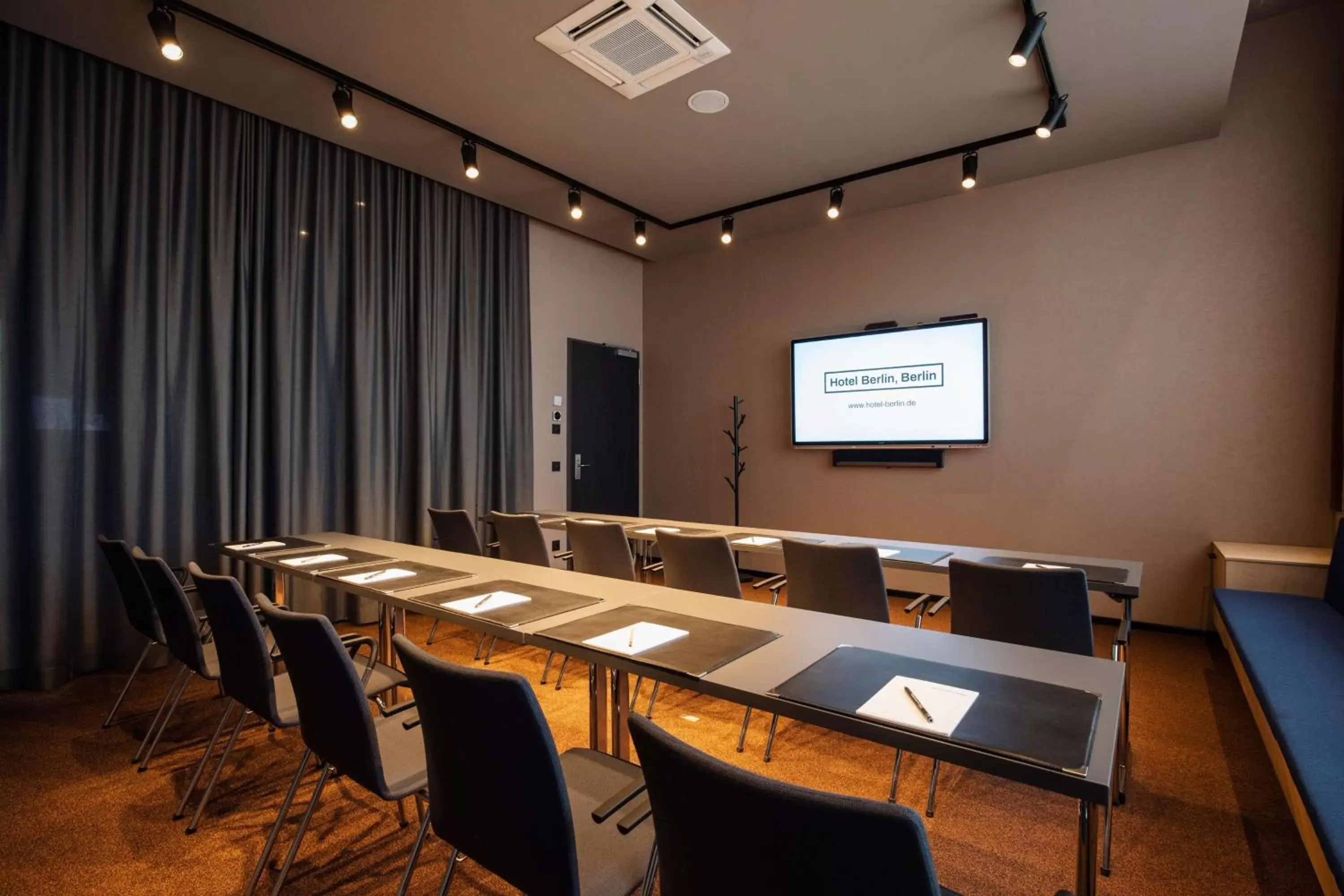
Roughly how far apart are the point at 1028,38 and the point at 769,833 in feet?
10.8

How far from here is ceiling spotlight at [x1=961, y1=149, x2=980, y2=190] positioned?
169 inches

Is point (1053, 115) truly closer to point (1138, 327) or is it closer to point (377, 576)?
point (1138, 327)

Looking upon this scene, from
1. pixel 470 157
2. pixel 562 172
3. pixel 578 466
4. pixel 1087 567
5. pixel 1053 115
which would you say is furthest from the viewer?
pixel 578 466

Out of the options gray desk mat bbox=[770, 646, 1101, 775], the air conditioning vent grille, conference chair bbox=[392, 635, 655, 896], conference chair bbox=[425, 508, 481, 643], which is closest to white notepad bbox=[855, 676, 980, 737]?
gray desk mat bbox=[770, 646, 1101, 775]

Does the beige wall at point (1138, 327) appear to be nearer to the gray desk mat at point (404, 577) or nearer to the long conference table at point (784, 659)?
the long conference table at point (784, 659)

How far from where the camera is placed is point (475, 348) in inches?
207

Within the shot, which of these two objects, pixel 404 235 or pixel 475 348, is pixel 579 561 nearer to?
A: pixel 475 348

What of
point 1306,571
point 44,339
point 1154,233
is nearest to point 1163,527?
point 1306,571

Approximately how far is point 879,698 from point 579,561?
2.42 metres

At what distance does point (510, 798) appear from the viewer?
46.4 inches

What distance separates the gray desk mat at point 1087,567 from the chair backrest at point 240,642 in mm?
2408

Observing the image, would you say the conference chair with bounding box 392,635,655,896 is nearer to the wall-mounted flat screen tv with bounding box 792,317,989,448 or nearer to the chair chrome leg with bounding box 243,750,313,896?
the chair chrome leg with bounding box 243,750,313,896

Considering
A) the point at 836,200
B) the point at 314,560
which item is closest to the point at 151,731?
the point at 314,560

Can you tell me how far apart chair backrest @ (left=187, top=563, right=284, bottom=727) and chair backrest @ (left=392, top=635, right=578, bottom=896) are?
2.72 feet
